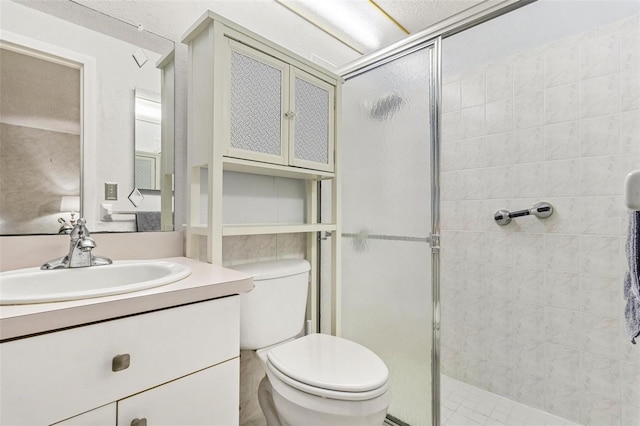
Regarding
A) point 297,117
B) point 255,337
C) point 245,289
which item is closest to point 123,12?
point 297,117

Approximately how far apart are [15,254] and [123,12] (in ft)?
2.95

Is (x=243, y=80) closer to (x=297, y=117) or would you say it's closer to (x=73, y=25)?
(x=297, y=117)

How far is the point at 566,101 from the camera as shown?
1613mm

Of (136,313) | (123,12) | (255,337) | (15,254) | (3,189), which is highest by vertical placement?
(123,12)

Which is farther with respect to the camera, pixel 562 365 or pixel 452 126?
pixel 452 126

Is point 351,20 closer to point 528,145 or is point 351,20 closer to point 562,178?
point 528,145

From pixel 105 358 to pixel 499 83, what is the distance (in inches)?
85.1

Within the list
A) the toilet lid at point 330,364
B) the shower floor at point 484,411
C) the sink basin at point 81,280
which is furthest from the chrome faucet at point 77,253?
the shower floor at point 484,411

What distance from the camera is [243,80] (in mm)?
1174

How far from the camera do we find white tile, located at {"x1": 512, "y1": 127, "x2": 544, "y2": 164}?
66.8 inches

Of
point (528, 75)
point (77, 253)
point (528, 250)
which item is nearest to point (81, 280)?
point (77, 253)

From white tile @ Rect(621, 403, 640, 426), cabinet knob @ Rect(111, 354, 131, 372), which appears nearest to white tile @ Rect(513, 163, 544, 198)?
white tile @ Rect(621, 403, 640, 426)

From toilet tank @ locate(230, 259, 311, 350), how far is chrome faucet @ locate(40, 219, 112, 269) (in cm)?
50

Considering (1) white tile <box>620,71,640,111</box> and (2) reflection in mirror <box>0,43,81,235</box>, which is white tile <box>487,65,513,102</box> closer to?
(1) white tile <box>620,71,640,111</box>
